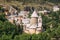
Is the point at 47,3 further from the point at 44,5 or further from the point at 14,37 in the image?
the point at 14,37

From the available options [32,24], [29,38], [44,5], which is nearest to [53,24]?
[32,24]

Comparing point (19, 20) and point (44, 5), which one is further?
point (44, 5)

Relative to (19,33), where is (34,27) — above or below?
above

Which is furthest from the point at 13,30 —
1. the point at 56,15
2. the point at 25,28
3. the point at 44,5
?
the point at 44,5

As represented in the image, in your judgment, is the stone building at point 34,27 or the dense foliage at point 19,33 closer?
the dense foliage at point 19,33

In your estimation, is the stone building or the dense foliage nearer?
the dense foliage

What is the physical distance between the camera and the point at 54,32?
32.6m

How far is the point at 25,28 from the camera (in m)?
36.2

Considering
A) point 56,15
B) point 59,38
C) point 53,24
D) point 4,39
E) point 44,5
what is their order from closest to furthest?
1. point 4,39
2. point 59,38
3. point 53,24
4. point 56,15
5. point 44,5

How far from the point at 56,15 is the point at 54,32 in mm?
14432

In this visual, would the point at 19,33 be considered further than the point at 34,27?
No

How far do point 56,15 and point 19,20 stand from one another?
9.39m

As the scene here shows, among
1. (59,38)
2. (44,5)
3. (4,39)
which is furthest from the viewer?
(44,5)

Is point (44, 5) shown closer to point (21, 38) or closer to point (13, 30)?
point (13, 30)
